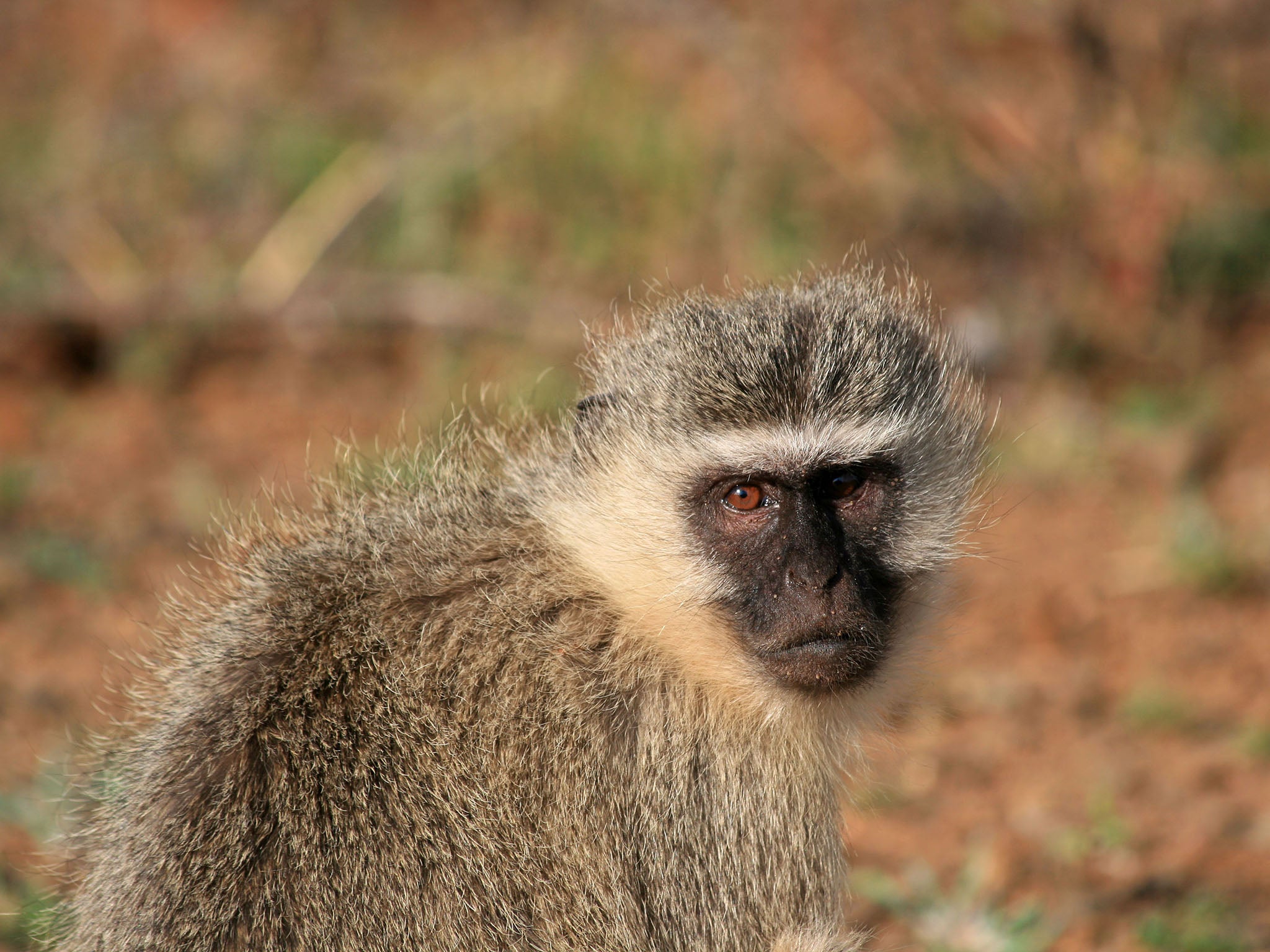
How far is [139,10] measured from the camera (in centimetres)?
1023

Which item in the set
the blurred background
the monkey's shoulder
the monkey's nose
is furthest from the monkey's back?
the blurred background

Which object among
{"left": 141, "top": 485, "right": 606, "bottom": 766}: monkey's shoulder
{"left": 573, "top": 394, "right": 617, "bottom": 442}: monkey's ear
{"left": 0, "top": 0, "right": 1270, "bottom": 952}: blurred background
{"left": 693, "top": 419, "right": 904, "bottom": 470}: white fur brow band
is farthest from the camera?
{"left": 0, "top": 0, "right": 1270, "bottom": 952}: blurred background

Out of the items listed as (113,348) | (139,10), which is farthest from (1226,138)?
(139,10)

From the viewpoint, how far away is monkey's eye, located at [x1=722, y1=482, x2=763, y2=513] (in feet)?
10.9

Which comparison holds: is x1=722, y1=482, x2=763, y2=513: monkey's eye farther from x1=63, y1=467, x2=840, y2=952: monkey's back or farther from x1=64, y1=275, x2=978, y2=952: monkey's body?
x1=63, y1=467, x2=840, y2=952: monkey's back

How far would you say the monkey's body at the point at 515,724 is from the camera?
282cm

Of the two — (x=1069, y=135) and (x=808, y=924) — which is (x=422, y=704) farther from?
(x=1069, y=135)

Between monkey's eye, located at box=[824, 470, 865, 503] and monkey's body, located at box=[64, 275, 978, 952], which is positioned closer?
monkey's body, located at box=[64, 275, 978, 952]

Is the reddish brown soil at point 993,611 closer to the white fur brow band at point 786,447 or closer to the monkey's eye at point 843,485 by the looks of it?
the monkey's eye at point 843,485

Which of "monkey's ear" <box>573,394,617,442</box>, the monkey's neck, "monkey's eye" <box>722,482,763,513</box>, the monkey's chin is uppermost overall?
"monkey's ear" <box>573,394,617,442</box>

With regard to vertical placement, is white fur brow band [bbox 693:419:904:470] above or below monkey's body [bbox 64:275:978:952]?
above

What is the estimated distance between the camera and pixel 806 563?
318cm

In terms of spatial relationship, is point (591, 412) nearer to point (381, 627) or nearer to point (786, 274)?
point (381, 627)

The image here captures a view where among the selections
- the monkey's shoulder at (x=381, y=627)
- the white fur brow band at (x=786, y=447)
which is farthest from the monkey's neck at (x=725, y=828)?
the white fur brow band at (x=786, y=447)
